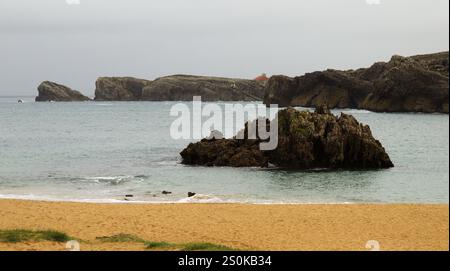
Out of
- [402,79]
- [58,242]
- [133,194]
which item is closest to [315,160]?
[133,194]

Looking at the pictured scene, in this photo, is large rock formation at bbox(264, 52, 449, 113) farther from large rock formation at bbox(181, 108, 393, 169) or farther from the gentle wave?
the gentle wave

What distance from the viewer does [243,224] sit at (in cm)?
2314

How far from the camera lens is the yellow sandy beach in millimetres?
20078

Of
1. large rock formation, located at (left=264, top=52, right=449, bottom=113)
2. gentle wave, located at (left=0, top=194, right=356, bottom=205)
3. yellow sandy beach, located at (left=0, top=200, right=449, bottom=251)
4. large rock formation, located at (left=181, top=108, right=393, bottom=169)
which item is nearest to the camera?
yellow sandy beach, located at (left=0, top=200, right=449, bottom=251)

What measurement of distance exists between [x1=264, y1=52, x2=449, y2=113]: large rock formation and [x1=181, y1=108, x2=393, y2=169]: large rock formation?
8626cm

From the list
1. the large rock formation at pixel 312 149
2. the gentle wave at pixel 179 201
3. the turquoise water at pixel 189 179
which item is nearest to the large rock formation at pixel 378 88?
the turquoise water at pixel 189 179

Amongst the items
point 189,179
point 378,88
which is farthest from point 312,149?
point 378,88

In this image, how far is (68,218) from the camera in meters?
23.9

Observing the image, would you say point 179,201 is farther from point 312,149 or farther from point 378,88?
point 378,88

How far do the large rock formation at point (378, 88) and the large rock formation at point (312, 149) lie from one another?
86.3 metres

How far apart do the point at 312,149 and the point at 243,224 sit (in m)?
21.7

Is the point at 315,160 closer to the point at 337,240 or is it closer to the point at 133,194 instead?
the point at 133,194

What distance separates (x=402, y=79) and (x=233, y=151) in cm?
9154

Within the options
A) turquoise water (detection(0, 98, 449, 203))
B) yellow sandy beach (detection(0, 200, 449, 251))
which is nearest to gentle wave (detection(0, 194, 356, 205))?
turquoise water (detection(0, 98, 449, 203))
